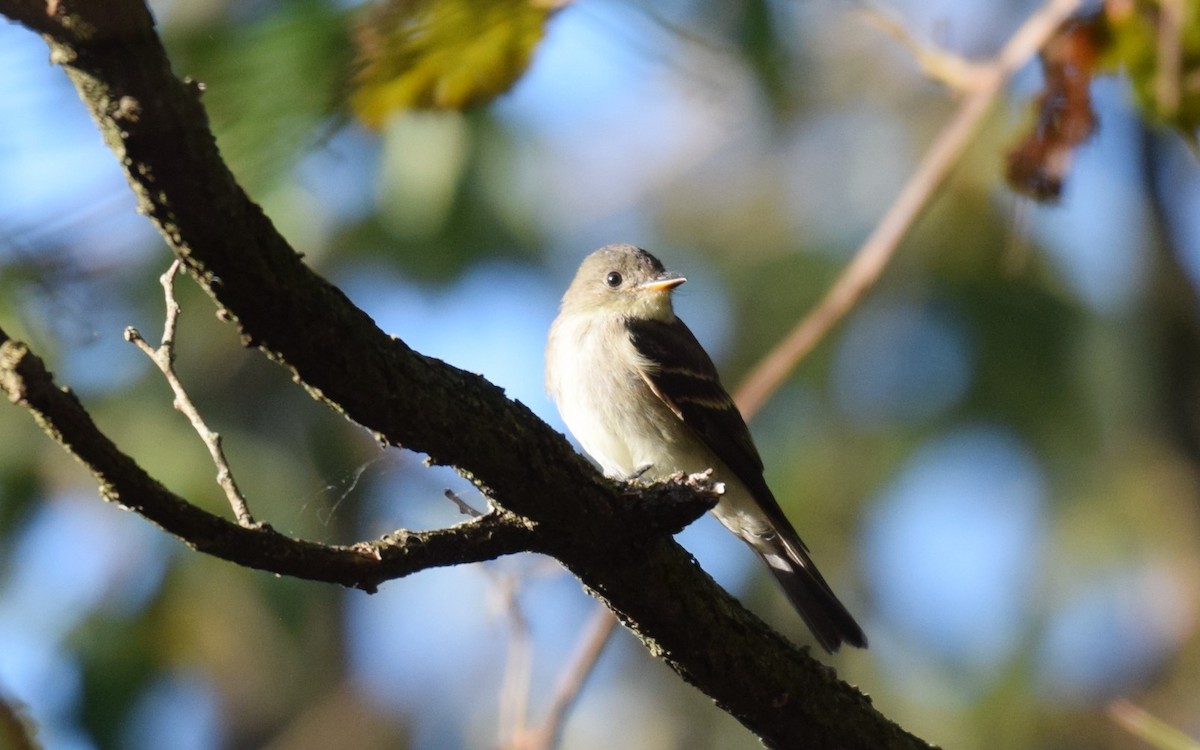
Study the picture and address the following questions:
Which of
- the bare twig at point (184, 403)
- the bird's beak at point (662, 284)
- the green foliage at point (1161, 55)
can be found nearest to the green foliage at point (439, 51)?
the bare twig at point (184, 403)

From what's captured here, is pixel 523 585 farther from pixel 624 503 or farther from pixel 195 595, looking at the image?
Result: pixel 195 595

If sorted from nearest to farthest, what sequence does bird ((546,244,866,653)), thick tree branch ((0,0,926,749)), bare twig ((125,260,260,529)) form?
thick tree branch ((0,0,926,749)) → bare twig ((125,260,260,529)) → bird ((546,244,866,653))

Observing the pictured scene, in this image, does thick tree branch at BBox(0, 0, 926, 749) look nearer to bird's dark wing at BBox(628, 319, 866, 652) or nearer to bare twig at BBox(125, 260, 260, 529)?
bare twig at BBox(125, 260, 260, 529)

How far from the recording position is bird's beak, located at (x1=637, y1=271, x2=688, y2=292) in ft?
18.0

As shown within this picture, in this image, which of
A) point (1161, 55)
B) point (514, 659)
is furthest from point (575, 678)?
point (1161, 55)

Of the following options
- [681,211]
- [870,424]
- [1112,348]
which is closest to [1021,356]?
[1112,348]

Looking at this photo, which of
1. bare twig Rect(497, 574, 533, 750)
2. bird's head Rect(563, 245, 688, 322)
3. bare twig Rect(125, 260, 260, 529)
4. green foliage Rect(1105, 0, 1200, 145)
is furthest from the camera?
bird's head Rect(563, 245, 688, 322)

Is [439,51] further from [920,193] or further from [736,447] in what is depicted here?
[736,447]

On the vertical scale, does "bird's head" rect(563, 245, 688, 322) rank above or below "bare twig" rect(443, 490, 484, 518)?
below

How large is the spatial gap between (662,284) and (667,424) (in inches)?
30.4

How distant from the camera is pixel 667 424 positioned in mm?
4988

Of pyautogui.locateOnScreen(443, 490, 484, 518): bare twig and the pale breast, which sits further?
the pale breast

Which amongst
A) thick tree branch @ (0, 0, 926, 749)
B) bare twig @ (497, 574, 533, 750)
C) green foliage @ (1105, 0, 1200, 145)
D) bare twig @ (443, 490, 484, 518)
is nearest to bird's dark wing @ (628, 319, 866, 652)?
bare twig @ (497, 574, 533, 750)

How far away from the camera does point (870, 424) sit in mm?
10312
